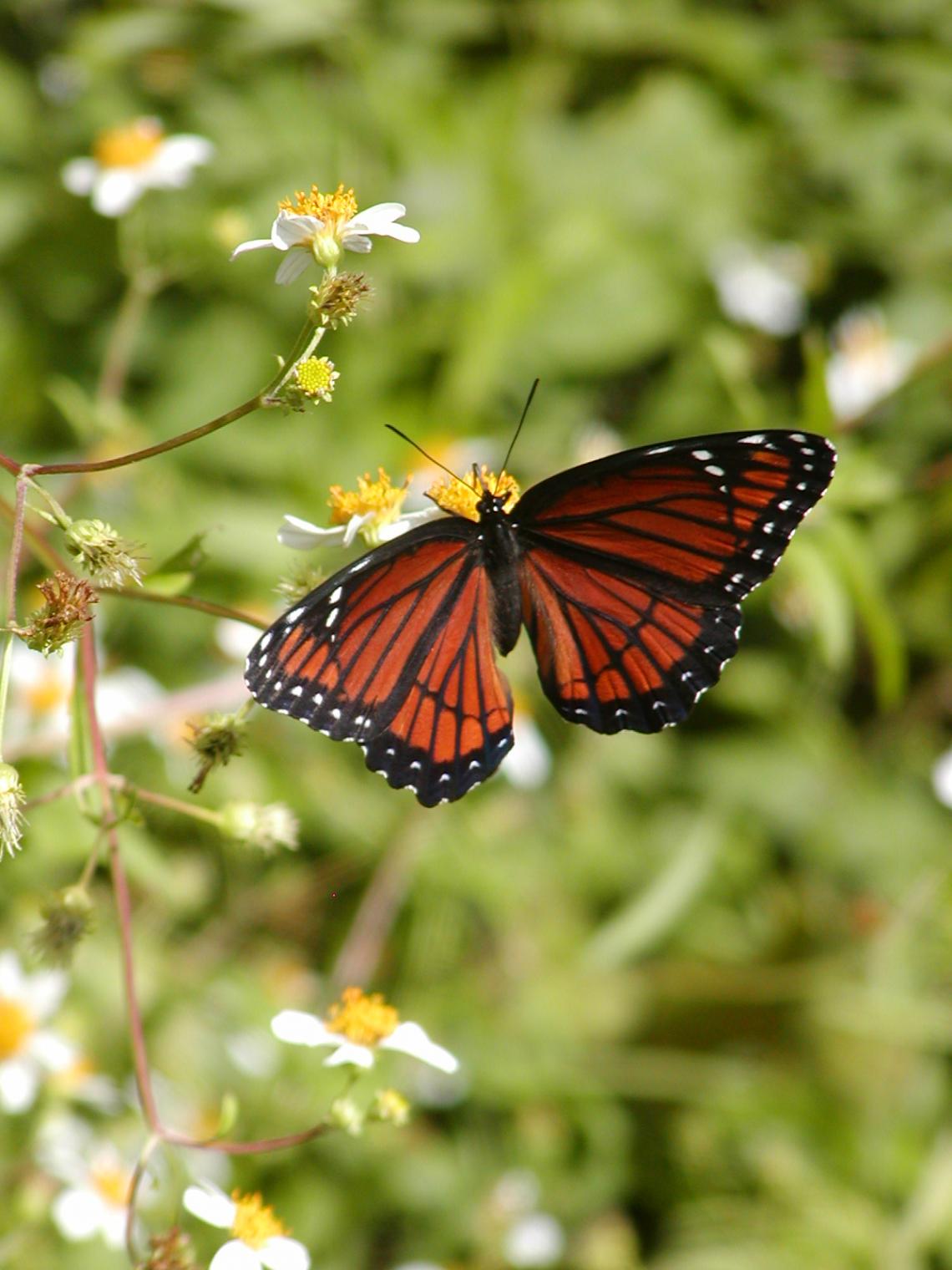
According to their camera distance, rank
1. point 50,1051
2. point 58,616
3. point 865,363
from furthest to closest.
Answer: point 865,363 → point 50,1051 → point 58,616

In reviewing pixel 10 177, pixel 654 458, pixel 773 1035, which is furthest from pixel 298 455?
pixel 773 1035

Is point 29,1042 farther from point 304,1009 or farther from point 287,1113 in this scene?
point 304,1009

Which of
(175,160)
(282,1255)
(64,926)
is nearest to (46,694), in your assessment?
(175,160)

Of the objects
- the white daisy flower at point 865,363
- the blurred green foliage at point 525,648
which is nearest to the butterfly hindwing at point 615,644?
the blurred green foliage at point 525,648

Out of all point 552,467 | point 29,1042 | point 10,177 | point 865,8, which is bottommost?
point 29,1042

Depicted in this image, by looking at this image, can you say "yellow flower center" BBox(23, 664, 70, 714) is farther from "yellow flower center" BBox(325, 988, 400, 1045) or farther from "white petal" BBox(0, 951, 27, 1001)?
"yellow flower center" BBox(325, 988, 400, 1045)

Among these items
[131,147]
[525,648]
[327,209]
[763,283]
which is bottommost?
[327,209]

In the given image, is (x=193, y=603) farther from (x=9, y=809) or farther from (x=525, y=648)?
(x=525, y=648)
